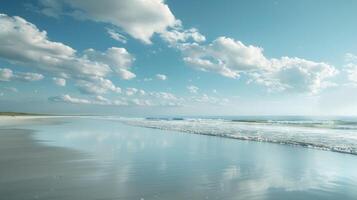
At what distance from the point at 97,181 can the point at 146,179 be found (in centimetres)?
161

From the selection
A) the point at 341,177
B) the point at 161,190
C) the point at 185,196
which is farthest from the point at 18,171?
the point at 341,177

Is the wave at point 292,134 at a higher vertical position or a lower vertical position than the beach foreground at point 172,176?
higher

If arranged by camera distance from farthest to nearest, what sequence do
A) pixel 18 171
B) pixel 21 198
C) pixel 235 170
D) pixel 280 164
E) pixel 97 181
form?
pixel 280 164
pixel 235 170
pixel 18 171
pixel 97 181
pixel 21 198

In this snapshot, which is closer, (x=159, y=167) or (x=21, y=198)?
(x=21, y=198)

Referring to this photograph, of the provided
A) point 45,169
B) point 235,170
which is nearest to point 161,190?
point 235,170

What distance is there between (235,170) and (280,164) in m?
3.08

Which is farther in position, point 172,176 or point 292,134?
point 292,134

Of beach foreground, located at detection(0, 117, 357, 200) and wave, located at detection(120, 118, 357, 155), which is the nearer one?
beach foreground, located at detection(0, 117, 357, 200)

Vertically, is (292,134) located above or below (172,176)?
above

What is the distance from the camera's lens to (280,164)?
1313 cm

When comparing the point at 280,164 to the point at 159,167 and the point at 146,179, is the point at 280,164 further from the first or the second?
the point at 146,179

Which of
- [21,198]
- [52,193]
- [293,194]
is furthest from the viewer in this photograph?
[293,194]

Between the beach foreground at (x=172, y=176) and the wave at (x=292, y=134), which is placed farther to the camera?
the wave at (x=292, y=134)

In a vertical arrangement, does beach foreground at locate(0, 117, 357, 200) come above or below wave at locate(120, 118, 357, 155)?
below
